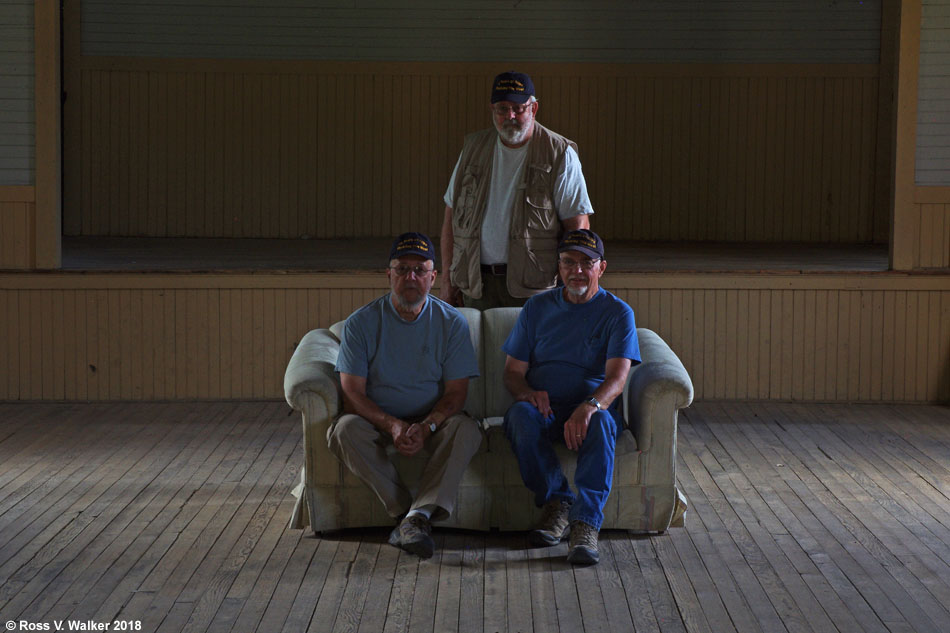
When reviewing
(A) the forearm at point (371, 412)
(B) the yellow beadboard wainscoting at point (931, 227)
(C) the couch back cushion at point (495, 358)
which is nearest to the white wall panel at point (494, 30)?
(B) the yellow beadboard wainscoting at point (931, 227)

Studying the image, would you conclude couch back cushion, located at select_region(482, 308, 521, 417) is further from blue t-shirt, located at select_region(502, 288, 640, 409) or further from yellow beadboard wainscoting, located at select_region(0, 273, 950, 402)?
yellow beadboard wainscoting, located at select_region(0, 273, 950, 402)

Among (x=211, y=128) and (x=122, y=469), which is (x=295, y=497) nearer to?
(x=122, y=469)

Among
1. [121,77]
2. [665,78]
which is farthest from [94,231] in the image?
[665,78]

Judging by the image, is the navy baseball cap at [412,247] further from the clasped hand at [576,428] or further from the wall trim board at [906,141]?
the wall trim board at [906,141]

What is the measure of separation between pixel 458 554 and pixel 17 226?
411cm

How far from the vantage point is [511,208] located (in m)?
4.85

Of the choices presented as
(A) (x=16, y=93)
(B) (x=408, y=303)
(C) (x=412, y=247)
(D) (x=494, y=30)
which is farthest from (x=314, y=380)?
(D) (x=494, y=30)

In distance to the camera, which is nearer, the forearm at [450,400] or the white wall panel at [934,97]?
the forearm at [450,400]

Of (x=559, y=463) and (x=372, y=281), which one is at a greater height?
(x=372, y=281)

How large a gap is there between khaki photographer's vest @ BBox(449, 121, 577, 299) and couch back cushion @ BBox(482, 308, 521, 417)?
19 centimetres

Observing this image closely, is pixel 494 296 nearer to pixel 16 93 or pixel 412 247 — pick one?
pixel 412 247

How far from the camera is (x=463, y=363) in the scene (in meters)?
4.19

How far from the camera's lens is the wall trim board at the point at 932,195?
263 inches

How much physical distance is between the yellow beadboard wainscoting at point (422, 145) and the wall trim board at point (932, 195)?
362cm
